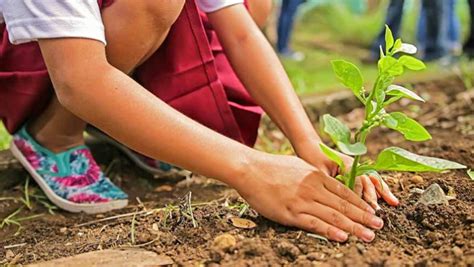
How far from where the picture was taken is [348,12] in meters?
6.07

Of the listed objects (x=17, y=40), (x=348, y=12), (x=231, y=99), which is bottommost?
(x=348, y=12)

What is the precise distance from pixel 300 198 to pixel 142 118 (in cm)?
36

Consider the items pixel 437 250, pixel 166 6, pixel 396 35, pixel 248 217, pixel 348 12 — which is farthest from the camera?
pixel 348 12

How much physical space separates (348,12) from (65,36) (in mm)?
4684

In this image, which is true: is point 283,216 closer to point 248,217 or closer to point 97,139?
point 248,217

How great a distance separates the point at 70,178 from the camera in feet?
7.56

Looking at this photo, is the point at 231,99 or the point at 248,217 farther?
the point at 231,99

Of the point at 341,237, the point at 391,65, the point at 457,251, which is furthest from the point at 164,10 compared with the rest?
the point at 457,251

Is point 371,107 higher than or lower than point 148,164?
higher

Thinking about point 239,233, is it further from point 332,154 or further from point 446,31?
point 446,31

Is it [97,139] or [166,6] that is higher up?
[166,6]

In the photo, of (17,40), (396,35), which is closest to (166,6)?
(17,40)

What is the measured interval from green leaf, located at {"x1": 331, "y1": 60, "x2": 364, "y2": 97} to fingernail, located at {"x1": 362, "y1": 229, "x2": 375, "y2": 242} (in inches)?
11.0

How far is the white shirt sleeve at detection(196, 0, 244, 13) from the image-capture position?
2.17 m
